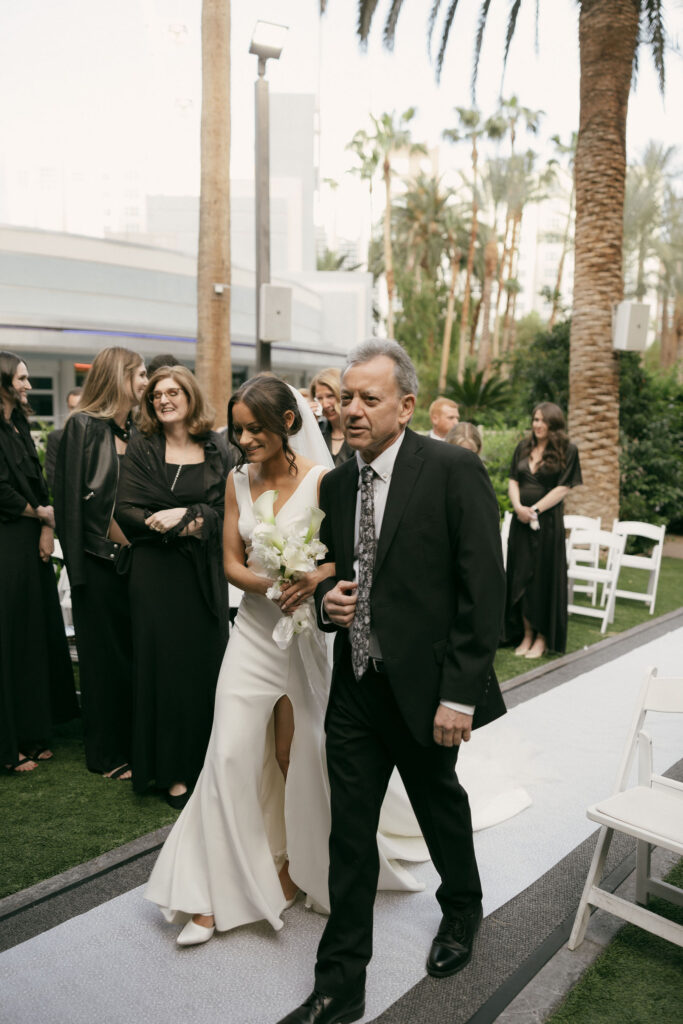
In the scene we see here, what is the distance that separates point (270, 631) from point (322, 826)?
80 cm

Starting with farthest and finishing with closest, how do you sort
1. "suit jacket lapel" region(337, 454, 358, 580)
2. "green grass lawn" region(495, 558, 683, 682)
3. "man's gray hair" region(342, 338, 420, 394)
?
"green grass lawn" region(495, 558, 683, 682), "suit jacket lapel" region(337, 454, 358, 580), "man's gray hair" region(342, 338, 420, 394)

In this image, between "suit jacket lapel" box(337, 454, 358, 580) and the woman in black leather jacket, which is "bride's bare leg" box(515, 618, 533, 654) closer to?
the woman in black leather jacket

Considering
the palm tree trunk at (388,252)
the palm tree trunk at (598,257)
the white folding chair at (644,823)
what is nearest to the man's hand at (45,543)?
the white folding chair at (644,823)

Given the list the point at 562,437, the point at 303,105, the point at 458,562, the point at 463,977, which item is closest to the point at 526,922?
the point at 463,977

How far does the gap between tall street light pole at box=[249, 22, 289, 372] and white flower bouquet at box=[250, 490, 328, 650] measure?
6342 millimetres

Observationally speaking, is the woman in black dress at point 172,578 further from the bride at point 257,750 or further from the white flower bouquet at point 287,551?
the white flower bouquet at point 287,551

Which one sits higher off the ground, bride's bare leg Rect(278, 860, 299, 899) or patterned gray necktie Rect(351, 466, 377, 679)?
patterned gray necktie Rect(351, 466, 377, 679)

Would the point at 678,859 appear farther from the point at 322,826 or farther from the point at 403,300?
the point at 403,300

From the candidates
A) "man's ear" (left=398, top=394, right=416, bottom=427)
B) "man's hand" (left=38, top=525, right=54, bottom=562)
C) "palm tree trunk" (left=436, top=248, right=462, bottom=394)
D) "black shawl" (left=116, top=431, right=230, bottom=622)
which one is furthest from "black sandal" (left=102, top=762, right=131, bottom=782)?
"palm tree trunk" (left=436, top=248, right=462, bottom=394)

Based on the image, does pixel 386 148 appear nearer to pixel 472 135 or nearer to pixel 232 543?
pixel 472 135

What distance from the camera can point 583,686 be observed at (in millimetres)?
6758

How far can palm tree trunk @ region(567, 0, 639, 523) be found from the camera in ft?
38.1

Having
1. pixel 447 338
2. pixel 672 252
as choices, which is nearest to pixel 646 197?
pixel 672 252

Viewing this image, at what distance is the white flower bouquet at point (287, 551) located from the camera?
2.86 metres
